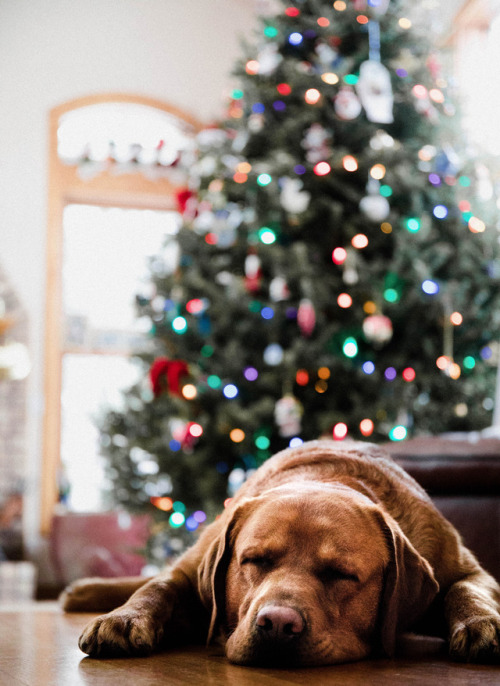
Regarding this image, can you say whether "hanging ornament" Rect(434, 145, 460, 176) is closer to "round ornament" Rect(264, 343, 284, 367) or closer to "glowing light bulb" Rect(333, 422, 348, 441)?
"round ornament" Rect(264, 343, 284, 367)

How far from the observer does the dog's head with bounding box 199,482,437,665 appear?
1386 millimetres

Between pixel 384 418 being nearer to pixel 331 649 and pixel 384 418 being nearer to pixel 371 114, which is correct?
pixel 371 114

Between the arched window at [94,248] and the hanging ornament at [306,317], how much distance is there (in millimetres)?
3440

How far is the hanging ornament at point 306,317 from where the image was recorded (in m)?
3.90

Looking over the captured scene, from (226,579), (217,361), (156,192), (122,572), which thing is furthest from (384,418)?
(156,192)

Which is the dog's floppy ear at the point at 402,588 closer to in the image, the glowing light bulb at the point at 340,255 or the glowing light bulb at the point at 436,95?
the glowing light bulb at the point at 340,255

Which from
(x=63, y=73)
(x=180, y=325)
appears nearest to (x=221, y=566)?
(x=180, y=325)

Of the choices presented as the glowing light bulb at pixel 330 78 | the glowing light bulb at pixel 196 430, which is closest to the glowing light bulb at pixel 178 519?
the glowing light bulb at pixel 196 430

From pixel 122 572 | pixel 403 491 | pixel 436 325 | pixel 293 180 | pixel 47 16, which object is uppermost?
pixel 47 16

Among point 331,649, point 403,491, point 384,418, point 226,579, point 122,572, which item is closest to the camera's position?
point 331,649

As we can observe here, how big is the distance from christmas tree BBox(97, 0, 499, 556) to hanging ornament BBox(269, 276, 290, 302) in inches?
0.4

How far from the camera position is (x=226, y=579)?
164 cm

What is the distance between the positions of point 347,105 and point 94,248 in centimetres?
405

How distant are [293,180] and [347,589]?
115 inches
